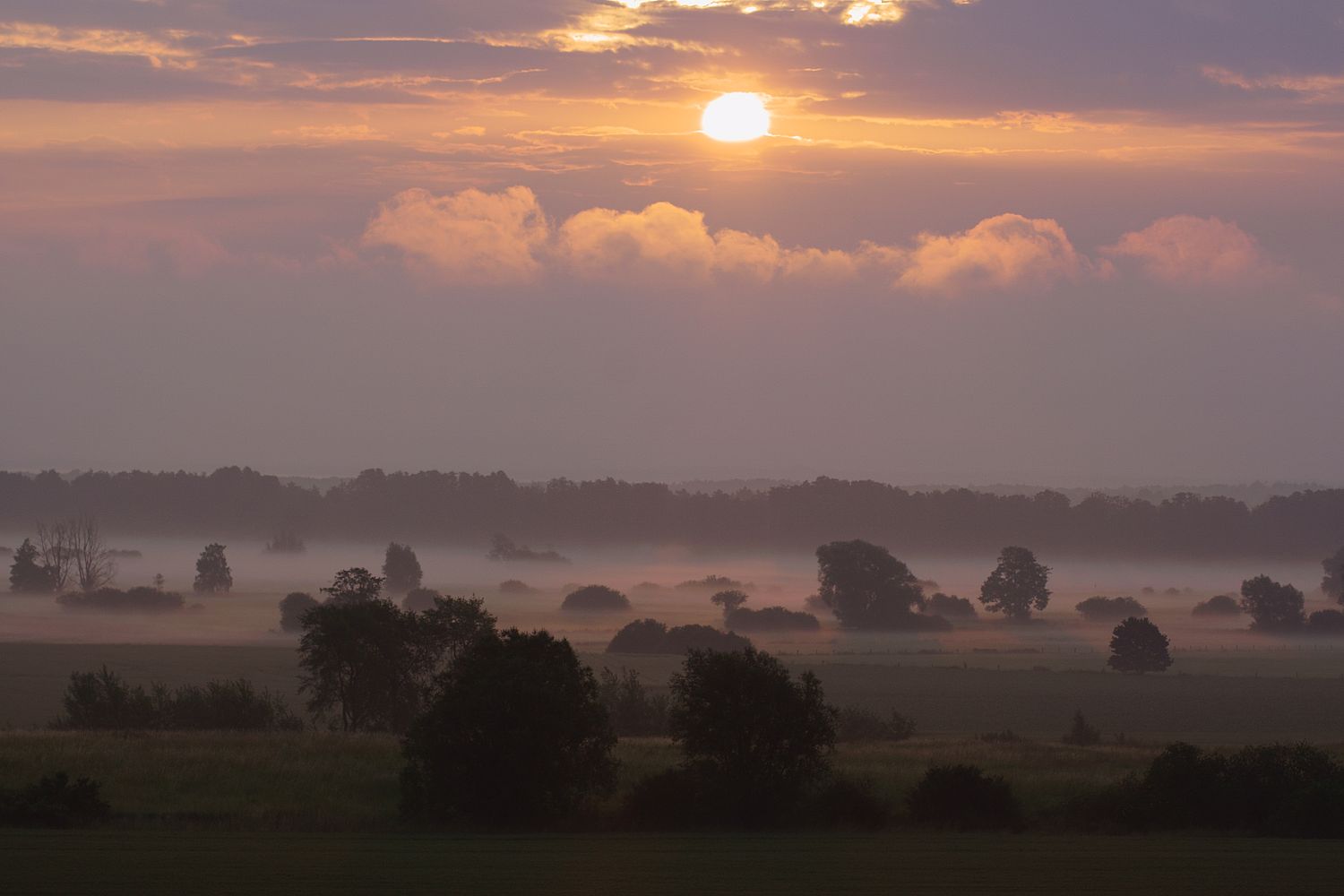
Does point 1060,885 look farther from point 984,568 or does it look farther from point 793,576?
point 984,568

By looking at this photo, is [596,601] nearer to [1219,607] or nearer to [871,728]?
[1219,607]

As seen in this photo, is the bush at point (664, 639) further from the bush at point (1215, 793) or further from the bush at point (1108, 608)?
the bush at point (1215, 793)

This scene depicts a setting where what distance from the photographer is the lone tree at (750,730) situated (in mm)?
36781

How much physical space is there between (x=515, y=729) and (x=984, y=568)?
157 m

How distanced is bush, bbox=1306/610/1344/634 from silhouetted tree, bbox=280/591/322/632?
267ft

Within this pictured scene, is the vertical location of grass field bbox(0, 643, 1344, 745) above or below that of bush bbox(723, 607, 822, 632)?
below

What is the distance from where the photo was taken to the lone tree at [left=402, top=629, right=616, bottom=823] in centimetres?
3550

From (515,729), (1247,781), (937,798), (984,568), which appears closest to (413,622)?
(515,729)

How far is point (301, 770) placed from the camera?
1537 inches

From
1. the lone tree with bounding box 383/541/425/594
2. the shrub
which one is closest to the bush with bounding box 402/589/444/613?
the lone tree with bounding box 383/541/425/594

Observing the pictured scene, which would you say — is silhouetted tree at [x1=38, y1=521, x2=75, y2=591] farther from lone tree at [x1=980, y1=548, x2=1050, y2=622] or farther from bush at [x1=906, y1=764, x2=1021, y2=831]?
bush at [x1=906, y1=764, x2=1021, y2=831]

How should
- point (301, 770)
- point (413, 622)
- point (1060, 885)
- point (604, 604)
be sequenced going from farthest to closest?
point (604, 604) → point (413, 622) → point (301, 770) → point (1060, 885)

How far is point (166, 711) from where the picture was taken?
54.9 m

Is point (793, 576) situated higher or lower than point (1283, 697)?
higher
